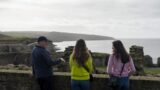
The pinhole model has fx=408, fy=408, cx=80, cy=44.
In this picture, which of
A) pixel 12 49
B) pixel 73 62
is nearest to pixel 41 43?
pixel 73 62

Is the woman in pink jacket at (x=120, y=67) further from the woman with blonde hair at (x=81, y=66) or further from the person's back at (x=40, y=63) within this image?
the person's back at (x=40, y=63)

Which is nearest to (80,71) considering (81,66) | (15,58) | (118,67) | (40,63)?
(81,66)

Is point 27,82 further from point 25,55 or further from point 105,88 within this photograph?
point 25,55

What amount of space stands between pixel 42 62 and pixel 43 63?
0.04 m

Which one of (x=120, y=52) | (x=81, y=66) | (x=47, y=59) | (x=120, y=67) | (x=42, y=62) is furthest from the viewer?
(x=42, y=62)

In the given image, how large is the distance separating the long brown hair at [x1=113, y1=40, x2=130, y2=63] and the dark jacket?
147cm

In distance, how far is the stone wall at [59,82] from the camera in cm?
972

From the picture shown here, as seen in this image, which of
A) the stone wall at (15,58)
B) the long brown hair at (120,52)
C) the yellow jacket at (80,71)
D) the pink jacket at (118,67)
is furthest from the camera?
the stone wall at (15,58)

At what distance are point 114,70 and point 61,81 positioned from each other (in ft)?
7.13

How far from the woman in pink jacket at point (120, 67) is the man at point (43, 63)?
4.35 feet

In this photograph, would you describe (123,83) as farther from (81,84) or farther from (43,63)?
(43,63)

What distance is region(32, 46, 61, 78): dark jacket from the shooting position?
374 inches

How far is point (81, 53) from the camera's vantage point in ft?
29.4

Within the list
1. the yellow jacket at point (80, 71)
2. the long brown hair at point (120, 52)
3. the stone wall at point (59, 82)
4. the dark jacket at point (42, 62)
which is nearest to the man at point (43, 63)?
the dark jacket at point (42, 62)
